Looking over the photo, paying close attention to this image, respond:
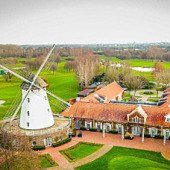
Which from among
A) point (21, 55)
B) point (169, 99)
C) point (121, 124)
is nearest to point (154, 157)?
point (121, 124)

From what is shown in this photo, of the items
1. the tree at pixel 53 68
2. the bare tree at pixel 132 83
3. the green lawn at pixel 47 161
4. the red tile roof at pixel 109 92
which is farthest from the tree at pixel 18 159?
the tree at pixel 53 68

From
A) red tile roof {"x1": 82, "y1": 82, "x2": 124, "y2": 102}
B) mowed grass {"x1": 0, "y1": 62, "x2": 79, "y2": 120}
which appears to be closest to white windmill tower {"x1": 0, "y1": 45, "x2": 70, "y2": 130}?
red tile roof {"x1": 82, "y1": 82, "x2": 124, "y2": 102}

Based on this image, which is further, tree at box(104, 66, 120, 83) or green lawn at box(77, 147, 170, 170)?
tree at box(104, 66, 120, 83)

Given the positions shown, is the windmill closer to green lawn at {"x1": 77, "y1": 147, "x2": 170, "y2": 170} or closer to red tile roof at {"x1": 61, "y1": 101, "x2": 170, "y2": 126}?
red tile roof at {"x1": 61, "y1": 101, "x2": 170, "y2": 126}

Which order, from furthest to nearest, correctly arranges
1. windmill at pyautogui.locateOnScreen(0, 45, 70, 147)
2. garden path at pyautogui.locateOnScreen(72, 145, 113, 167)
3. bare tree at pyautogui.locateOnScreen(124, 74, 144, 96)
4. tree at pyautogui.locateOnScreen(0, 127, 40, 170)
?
bare tree at pyautogui.locateOnScreen(124, 74, 144, 96) < windmill at pyautogui.locateOnScreen(0, 45, 70, 147) < garden path at pyautogui.locateOnScreen(72, 145, 113, 167) < tree at pyautogui.locateOnScreen(0, 127, 40, 170)

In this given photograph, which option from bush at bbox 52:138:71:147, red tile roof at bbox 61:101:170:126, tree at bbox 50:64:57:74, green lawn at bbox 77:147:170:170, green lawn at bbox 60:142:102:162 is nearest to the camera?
green lawn at bbox 77:147:170:170

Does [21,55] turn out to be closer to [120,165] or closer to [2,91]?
[2,91]
